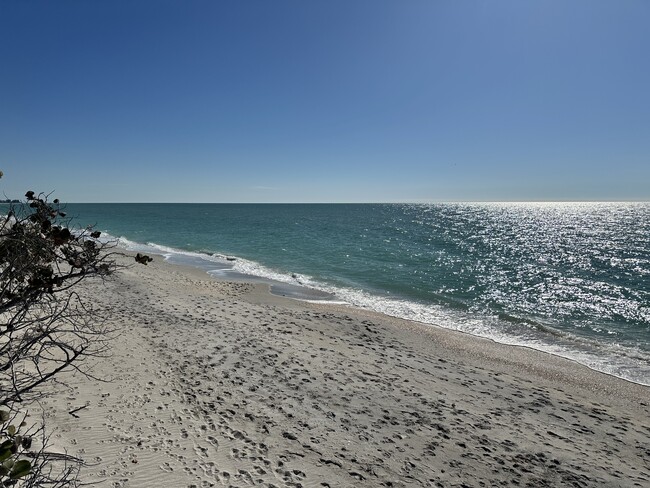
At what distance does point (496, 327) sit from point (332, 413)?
38.7 ft

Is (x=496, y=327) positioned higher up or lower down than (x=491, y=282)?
lower down

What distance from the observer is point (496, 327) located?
665 inches

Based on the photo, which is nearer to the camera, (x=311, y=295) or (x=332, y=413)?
(x=332, y=413)

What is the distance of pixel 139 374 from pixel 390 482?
624cm

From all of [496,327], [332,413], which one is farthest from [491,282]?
[332,413]

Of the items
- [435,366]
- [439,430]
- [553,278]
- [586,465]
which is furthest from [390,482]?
[553,278]

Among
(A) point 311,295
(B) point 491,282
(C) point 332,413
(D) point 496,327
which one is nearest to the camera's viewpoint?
(C) point 332,413

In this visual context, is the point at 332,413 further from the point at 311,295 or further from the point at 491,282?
the point at 491,282

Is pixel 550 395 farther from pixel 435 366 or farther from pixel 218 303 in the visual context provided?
pixel 218 303

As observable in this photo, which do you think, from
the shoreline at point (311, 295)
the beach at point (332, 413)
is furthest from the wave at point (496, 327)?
the beach at point (332, 413)

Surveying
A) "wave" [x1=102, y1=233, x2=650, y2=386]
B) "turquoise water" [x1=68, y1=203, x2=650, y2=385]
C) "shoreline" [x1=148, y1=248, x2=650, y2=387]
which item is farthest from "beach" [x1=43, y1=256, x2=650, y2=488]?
"turquoise water" [x1=68, y1=203, x2=650, y2=385]

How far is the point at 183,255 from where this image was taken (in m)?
34.6

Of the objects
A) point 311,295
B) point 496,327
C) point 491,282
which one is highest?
point 491,282

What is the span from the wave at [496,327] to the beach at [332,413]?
1.28 metres
